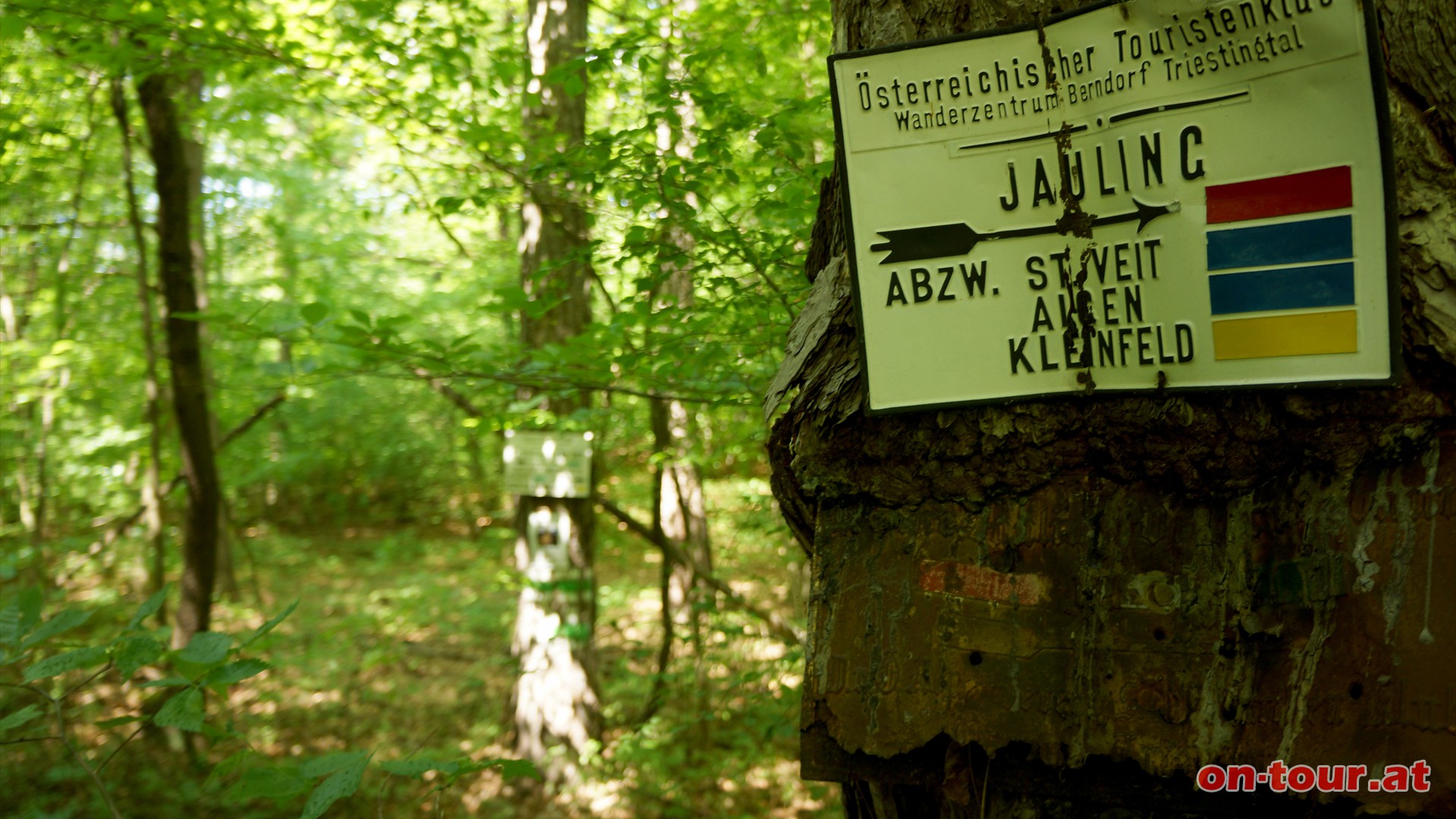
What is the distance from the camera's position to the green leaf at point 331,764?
6.40 feet

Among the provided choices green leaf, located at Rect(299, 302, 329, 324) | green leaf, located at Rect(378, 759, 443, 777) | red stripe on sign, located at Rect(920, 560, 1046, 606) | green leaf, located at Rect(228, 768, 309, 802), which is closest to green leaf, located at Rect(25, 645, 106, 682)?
green leaf, located at Rect(228, 768, 309, 802)

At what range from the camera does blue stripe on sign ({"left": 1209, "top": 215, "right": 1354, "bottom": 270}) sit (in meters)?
1.23

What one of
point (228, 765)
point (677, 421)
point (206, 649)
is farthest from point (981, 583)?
point (677, 421)

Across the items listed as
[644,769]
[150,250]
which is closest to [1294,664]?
[644,769]

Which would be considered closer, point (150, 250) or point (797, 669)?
point (797, 669)

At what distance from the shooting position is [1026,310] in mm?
1432

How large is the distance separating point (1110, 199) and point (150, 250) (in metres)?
10.2

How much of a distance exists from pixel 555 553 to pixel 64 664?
390cm

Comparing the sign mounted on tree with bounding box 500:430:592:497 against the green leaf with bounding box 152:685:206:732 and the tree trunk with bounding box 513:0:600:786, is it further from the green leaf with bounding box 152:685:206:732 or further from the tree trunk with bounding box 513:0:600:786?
the green leaf with bounding box 152:685:206:732

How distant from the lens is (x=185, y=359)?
5.70 meters

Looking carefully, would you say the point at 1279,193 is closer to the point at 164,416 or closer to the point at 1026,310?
the point at 1026,310

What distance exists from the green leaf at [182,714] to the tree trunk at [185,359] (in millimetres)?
4013

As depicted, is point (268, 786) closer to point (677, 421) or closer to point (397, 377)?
point (397, 377)

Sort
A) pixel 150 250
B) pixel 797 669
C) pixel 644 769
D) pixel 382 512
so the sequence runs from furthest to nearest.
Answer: pixel 382 512, pixel 150 250, pixel 644 769, pixel 797 669
